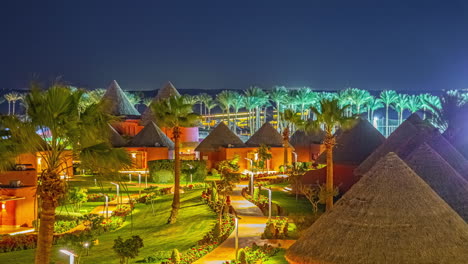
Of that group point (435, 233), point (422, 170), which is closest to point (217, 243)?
point (422, 170)

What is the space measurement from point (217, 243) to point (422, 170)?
9.36 m

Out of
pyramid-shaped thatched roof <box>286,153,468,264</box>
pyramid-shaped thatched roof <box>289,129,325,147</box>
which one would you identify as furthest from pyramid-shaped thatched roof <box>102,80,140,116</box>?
pyramid-shaped thatched roof <box>286,153,468,264</box>

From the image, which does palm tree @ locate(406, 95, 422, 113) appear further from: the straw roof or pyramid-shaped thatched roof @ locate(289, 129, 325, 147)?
the straw roof

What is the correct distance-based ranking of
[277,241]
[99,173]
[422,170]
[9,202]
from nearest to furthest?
1. [99,173]
2. [422,170]
3. [277,241]
4. [9,202]

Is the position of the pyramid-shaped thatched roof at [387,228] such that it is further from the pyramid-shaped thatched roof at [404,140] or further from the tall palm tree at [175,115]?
the tall palm tree at [175,115]

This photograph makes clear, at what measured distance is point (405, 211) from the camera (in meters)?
15.6

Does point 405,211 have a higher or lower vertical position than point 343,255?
higher

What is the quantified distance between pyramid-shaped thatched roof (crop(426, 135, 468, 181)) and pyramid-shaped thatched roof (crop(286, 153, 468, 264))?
41.3 feet

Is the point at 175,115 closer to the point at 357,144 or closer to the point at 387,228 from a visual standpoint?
the point at 357,144

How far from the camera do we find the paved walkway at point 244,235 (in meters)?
23.9

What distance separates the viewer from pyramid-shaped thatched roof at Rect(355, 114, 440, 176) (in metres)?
32.4

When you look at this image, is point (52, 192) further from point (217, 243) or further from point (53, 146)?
point (217, 243)

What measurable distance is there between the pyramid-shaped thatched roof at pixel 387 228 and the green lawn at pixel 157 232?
11132mm

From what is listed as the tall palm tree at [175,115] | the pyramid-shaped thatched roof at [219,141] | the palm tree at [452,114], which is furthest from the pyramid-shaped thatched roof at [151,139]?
the palm tree at [452,114]
